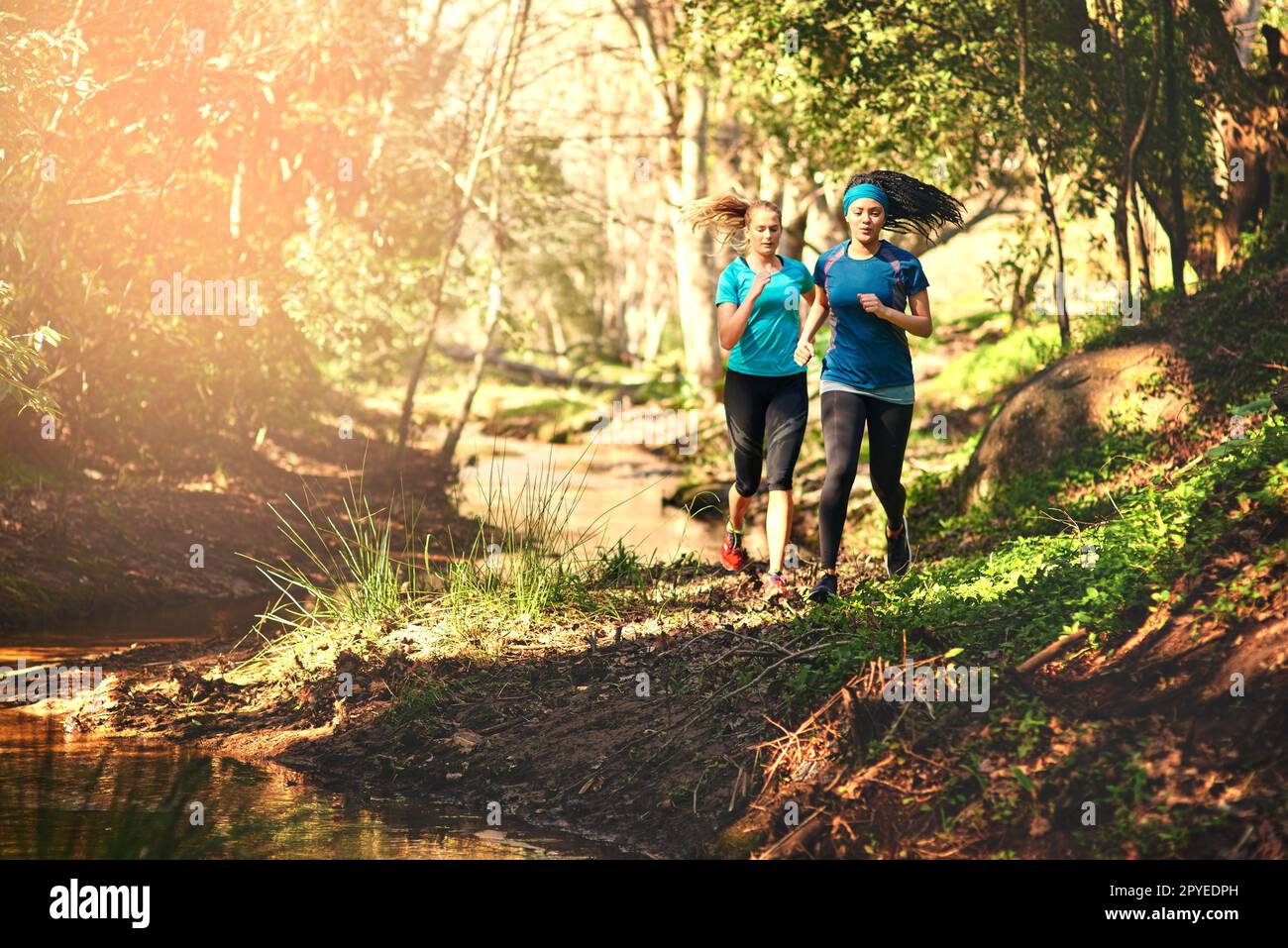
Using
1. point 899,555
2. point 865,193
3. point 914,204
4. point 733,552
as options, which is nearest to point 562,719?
point 733,552

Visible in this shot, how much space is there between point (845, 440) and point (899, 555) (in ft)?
3.92

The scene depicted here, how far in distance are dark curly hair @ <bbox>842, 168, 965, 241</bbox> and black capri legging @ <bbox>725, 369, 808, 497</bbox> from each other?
1.16 m

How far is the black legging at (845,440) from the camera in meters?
7.89

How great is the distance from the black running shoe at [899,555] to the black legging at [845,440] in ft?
2.37

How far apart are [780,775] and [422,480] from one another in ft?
42.6

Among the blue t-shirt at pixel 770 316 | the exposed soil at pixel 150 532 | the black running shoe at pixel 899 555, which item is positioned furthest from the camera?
the exposed soil at pixel 150 532

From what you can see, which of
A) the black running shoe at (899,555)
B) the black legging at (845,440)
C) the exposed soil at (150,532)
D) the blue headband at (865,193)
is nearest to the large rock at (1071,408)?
the black running shoe at (899,555)

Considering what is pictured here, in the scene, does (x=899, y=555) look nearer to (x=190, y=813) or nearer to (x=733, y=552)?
(x=733, y=552)

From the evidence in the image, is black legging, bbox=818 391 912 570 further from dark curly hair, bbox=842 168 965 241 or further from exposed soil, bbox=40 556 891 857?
dark curly hair, bbox=842 168 965 241

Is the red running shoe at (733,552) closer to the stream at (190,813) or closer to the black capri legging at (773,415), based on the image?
the black capri legging at (773,415)

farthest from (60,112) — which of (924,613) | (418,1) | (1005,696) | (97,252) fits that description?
(1005,696)

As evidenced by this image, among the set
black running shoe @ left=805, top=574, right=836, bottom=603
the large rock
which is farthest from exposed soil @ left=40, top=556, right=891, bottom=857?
the large rock

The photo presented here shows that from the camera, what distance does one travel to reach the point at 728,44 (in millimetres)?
13461

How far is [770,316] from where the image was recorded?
814cm
